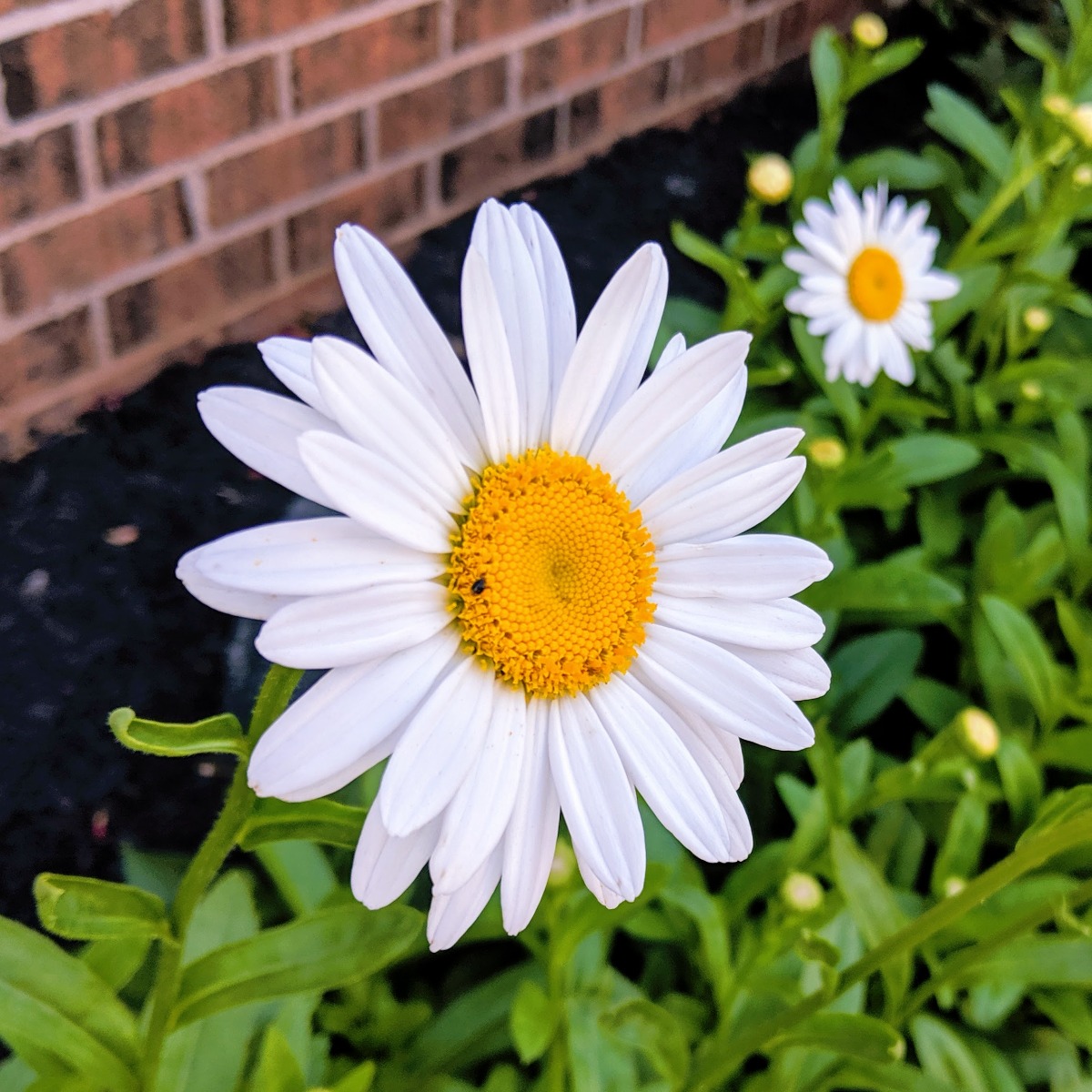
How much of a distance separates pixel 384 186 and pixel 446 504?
1.26 metres

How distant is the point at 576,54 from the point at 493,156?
0.23 metres

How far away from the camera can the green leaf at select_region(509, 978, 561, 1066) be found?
3.36 feet

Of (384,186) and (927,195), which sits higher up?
(384,186)

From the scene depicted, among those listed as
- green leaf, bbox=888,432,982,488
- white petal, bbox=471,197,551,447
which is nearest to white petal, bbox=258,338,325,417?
white petal, bbox=471,197,551,447

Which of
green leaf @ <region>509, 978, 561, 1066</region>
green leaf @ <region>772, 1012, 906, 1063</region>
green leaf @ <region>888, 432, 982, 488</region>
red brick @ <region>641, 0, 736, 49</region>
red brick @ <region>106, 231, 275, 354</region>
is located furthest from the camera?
red brick @ <region>641, 0, 736, 49</region>

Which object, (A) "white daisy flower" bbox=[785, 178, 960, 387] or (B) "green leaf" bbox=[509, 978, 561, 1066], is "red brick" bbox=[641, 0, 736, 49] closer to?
(A) "white daisy flower" bbox=[785, 178, 960, 387]

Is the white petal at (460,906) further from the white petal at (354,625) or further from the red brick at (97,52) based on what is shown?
the red brick at (97,52)

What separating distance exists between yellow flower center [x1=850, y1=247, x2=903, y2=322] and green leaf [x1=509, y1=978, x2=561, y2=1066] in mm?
1083

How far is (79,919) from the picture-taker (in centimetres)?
63

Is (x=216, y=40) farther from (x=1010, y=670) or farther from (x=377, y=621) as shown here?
(x=1010, y=670)

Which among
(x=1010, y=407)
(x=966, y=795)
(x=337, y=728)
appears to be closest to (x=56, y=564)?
(x=337, y=728)

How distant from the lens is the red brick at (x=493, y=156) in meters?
1.88

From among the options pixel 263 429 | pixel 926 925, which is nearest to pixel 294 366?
pixel 263 429

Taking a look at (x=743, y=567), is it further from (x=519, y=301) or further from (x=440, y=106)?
(x=440, y=106)
